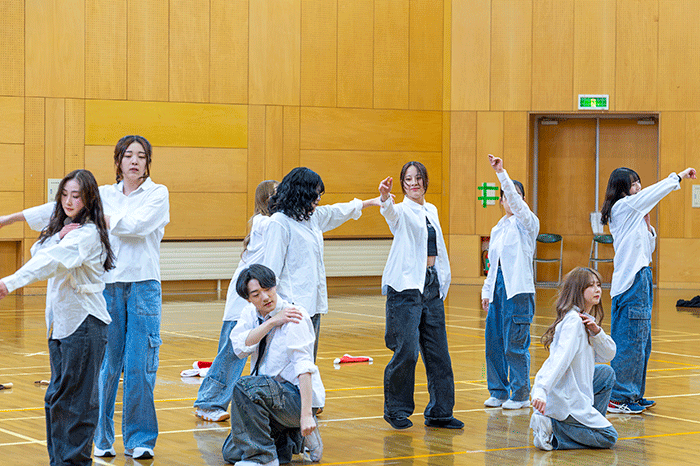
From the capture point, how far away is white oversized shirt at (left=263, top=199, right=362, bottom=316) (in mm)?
5516

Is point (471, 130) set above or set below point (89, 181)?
above

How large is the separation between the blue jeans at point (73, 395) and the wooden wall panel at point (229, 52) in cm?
1228

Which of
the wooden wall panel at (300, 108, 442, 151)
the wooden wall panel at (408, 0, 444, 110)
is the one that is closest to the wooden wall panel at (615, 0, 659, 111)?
the wooden wall panel at (408, 0, 444, 110)

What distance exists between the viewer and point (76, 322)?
4.46 m

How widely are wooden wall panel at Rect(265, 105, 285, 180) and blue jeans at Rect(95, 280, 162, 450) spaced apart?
11618 mm

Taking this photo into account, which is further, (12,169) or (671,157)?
(671,157)

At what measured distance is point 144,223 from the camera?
507cm

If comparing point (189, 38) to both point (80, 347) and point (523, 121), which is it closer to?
point (523, 121)

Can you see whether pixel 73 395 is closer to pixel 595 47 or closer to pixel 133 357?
pixel 133 357

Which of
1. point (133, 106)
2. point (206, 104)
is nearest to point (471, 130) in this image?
point (206, 104)

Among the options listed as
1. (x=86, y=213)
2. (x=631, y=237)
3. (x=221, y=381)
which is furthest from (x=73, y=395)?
(x=631, y=237)

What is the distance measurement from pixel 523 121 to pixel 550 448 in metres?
12.9

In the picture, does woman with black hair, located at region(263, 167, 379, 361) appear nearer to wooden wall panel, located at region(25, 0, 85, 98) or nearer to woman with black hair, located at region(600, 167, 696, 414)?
woman with black hair, located at region(600, 167, 696, 414)

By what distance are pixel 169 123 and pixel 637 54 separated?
861cm
